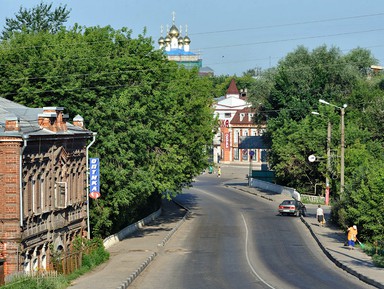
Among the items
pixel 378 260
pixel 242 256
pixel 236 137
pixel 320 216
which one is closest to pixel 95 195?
pixel 242 256

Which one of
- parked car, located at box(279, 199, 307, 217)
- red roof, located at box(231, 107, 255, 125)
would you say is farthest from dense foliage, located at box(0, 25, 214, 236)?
red roof, located at box(231, 107, 255, 125)

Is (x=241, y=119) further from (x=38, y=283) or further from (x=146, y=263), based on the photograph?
(x=38, y=283)

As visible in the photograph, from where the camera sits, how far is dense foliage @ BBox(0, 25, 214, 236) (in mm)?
49656

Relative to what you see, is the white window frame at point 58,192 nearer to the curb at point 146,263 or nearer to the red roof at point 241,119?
the curb at point 146,263

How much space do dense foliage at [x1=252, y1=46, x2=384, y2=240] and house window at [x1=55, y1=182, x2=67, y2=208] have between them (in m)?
20.5

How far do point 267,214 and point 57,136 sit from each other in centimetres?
3227

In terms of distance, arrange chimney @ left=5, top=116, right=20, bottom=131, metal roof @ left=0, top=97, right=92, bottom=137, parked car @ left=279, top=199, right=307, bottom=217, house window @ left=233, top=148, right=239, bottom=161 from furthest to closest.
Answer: house window @ left=233, top=148, right=239, bottom=161, parked car @ left=279, top=199, right=307, bottom=217, metal roof @ left=0, top=97, right=92, bottom=137, chimney @ left=5, top=116, right=20, bottom=131

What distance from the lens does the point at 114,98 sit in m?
50.8

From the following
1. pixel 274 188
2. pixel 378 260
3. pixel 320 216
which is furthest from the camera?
pixel 274 188

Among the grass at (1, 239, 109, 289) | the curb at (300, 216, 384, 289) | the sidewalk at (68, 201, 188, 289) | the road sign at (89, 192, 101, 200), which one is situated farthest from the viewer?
the road sign at (89, 192, 101, 200)

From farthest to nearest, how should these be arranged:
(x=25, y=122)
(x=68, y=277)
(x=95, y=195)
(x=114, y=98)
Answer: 1. (x=114, y=98)
2. (x=95, y=195)
3. (x=25, y=122)
4. (x=68, y=277)

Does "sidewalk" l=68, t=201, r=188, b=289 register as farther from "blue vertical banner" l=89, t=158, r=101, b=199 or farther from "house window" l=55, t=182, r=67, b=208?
"house window" l=55, t=182, r=67, b=208

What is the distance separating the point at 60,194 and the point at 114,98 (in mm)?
11793

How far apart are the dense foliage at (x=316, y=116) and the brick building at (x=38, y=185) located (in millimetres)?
18595
